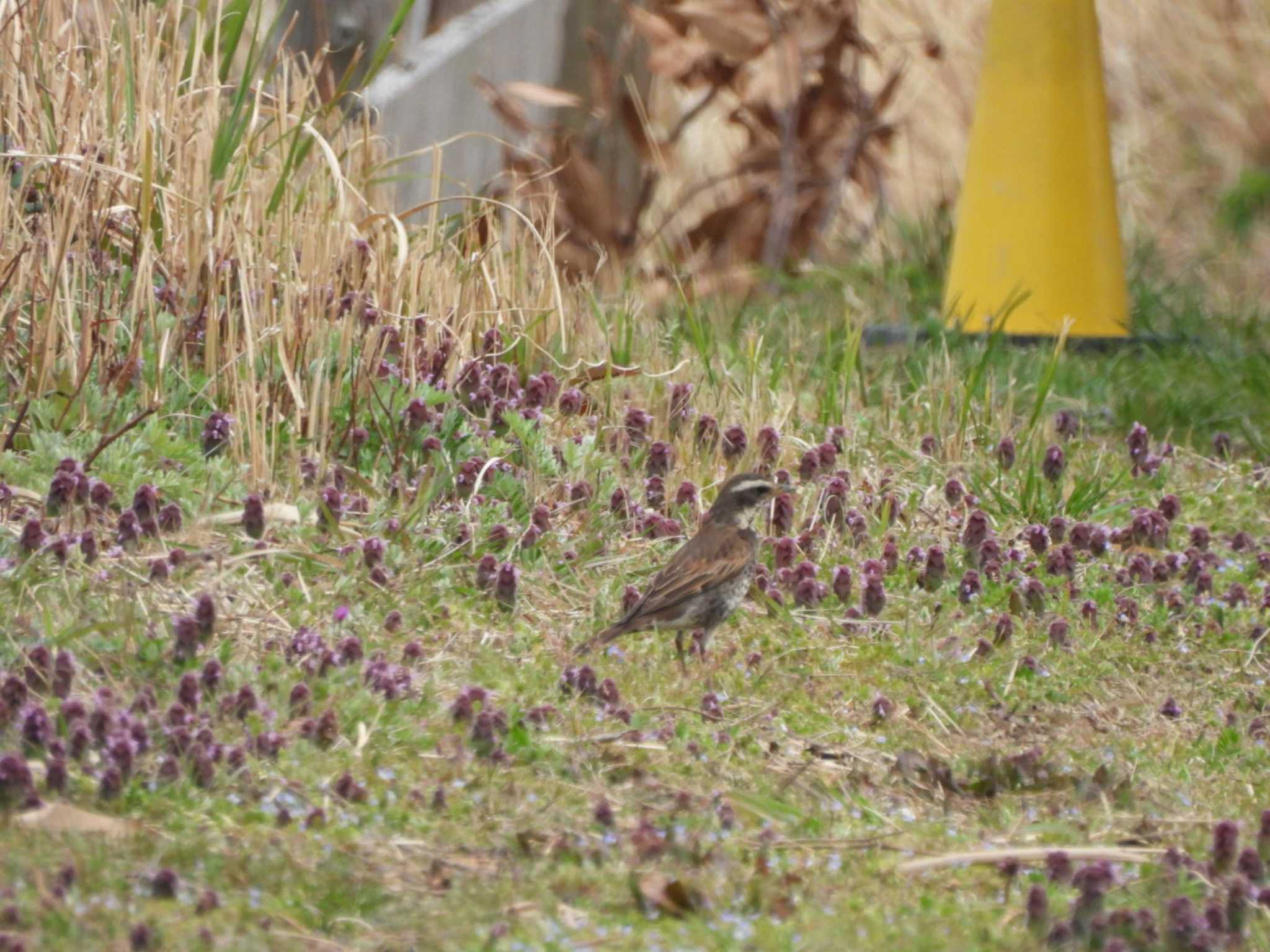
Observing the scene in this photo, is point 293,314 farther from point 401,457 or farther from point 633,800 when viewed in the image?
point 633,800

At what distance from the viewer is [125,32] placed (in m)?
5.84

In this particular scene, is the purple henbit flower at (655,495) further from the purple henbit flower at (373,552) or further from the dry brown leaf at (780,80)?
the dry brown leaf at (780,80)

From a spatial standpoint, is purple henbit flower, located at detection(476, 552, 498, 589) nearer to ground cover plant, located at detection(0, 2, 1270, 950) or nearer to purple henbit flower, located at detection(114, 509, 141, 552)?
ground cover plant, located at detection(0, 2, 1270, 950)

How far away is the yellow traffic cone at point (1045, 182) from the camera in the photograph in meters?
7.84

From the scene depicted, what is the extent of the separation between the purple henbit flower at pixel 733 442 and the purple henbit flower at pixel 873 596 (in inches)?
35.0

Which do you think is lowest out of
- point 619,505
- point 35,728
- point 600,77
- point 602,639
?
point 35,728

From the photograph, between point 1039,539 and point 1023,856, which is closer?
point 1023,856

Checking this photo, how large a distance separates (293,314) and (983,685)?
90.3 inches

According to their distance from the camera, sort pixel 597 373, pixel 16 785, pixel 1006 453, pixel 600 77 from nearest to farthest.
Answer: pixel 16 785 → pixel 1006 453 → pixel 597 373 → pixel 600 77

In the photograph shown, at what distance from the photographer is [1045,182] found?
7.84m

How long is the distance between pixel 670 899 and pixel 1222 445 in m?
4.01

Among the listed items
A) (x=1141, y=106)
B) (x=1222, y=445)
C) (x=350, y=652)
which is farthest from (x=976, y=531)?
(x=1141, y=106)

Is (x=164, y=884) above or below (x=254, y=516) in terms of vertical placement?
below

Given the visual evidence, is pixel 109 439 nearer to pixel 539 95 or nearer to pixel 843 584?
pixel 843 584
